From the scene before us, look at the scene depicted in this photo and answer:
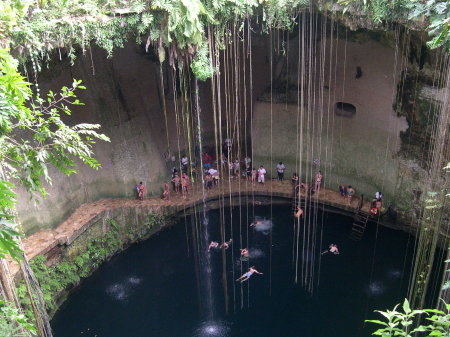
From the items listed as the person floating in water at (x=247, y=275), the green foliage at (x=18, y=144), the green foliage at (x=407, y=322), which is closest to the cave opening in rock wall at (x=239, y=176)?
the person floating in water at (x=247, y=275)

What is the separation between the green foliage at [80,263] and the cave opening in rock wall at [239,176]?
0.03m

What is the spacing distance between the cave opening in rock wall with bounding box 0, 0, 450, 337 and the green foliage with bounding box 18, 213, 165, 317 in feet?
0.11

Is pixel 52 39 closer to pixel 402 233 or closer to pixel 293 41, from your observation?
pixel 293 41

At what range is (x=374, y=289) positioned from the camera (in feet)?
29.2

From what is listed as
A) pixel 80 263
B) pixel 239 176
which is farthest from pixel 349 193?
pixel 80 263

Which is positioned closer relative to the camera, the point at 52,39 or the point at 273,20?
the point at 52,39

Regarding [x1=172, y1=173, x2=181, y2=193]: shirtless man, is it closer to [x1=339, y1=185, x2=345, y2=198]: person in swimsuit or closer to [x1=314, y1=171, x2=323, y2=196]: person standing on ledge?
[x1=314, y1=171, x2=323, y2=196]: person standing on ledge

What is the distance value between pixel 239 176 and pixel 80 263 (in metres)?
3.60

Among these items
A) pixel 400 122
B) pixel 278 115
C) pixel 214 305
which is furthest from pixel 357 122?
pixel 214 305

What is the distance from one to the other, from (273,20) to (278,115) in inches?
161

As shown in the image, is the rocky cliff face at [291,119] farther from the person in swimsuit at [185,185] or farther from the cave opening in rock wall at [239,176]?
the person in swimsuit at [185,185]

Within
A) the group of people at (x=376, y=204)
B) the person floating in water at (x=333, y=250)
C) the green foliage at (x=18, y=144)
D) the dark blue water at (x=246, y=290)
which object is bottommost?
the dark blue water at (x=246, y=290)

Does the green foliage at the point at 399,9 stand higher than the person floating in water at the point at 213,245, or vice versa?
the green foliage at the point at 399,9

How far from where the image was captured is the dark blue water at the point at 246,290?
27.1 feet
